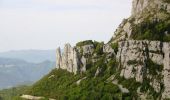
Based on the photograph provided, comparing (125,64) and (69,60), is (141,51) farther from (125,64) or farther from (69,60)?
(69,60)

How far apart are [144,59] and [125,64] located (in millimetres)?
6964

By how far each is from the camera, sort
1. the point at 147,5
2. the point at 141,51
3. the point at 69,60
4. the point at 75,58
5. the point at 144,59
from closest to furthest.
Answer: the point at 144,59 → the point at 141,51 → the point at 147,5 → the point at 75,58 → the point at 69,60

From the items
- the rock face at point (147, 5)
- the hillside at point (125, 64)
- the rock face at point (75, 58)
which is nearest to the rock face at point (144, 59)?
the hillside at point (125, 64)

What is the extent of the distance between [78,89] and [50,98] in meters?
9.79

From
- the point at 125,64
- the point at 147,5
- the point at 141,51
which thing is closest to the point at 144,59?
the point at 141,51

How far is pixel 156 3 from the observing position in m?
136

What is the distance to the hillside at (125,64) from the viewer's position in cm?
11725

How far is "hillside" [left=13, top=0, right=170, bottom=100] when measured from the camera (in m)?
117

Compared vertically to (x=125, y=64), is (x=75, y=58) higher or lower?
higher

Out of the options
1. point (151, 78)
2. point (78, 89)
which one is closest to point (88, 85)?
point (78, 89)

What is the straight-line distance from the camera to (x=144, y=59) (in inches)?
4710

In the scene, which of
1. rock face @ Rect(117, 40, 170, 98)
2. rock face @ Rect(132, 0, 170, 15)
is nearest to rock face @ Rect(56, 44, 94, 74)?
rock face @ Rect(132, 0, 170, 15)

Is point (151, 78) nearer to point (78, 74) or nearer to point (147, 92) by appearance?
point (147, 92)

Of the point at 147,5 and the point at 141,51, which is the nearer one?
the point at 141,51
